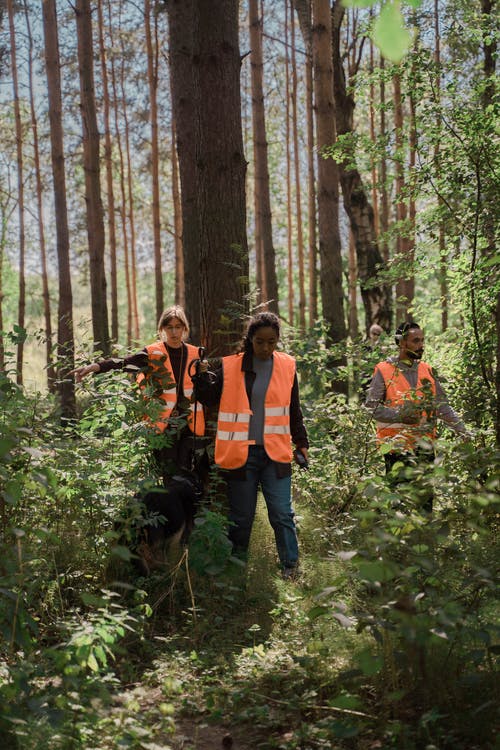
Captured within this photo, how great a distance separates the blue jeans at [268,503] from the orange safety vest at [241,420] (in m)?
0.11

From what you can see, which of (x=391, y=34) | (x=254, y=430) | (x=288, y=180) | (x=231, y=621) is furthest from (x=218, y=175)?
(x=288, y=180)

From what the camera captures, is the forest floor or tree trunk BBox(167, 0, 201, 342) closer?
the forest floor

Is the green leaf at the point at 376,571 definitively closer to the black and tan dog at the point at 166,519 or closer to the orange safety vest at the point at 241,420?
the black and tan dog at the point at 166,519

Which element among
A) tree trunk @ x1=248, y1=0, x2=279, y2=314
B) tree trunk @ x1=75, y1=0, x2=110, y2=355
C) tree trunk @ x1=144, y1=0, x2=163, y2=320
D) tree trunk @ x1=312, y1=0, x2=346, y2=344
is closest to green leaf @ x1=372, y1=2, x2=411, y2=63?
tree trunk @ x1=312, y1=0, x2=346, y2=344

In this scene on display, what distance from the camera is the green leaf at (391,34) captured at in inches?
97.1

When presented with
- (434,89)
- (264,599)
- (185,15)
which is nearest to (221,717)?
(264,599)

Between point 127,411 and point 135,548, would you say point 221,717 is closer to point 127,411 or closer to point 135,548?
point 135,548

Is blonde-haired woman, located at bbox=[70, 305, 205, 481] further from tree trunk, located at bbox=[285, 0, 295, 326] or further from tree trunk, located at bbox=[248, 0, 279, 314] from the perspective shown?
tree trunk, located at bbox=[285, 0, 295, 326]

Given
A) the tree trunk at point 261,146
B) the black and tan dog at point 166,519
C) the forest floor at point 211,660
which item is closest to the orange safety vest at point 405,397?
the forest floor at point 211,660

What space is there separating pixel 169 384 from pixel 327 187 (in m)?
6.15

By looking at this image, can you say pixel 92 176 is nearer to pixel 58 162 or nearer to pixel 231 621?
pixel 58 162

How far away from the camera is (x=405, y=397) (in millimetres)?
5809

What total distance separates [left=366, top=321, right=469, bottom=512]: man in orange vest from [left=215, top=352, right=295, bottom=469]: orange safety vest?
0.75 meters

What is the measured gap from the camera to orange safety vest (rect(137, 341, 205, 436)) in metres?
5.57
